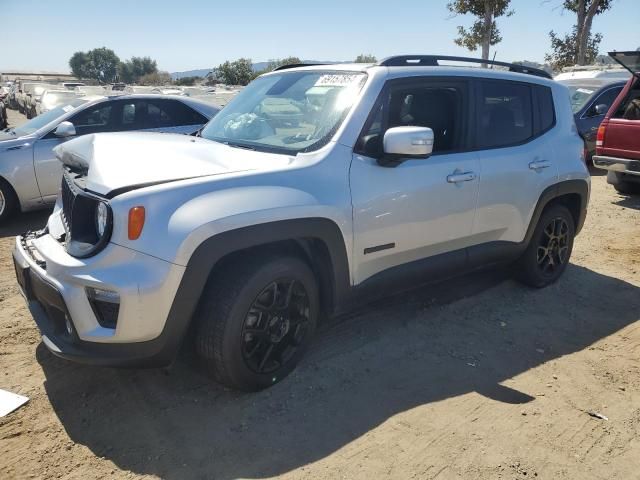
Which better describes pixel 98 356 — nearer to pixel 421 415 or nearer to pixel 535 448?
pixel 421 415

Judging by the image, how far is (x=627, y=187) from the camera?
8852 millimetres

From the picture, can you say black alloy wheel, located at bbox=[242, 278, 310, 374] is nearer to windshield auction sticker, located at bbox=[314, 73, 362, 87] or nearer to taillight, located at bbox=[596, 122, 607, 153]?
windshield auction sticker, located at bbox=[314, 73, 362, 87]

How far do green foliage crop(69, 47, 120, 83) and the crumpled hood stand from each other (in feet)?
327

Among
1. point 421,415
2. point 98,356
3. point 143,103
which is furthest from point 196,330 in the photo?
point 143,103

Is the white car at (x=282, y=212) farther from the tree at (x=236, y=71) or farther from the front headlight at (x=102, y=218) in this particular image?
the tree at (x=236, y=71)

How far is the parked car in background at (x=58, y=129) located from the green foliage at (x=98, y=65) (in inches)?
3752

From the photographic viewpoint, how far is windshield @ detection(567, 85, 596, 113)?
37.2 ft

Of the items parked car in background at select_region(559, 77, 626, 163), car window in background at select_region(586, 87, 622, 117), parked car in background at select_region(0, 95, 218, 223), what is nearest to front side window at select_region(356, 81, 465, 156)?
parked car in background at select_region(0, 95, 218, 223)

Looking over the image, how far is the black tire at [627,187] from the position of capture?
8797 millimetres

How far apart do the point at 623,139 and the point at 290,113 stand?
21.7 feet

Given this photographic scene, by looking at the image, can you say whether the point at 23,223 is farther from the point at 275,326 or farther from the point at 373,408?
the point at 373,408

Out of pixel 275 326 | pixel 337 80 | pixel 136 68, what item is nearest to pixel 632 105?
pixel 337 80

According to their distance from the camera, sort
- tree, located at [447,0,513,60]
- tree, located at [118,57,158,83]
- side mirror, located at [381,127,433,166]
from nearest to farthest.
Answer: side mirror, located at [381,127,433,166]
tree, located at [447,0,513,60]
tree, located at [118,57,158,83]

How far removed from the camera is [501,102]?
423 centimetres
